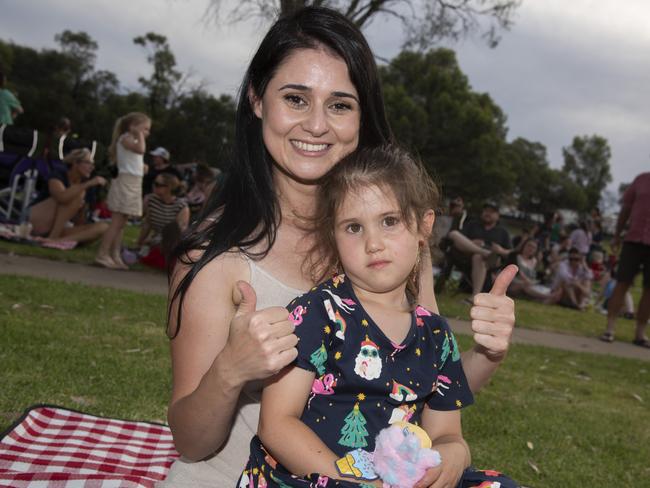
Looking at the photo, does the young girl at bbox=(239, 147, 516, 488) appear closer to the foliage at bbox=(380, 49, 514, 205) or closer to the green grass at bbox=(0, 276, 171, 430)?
the green grass at bbox=(0, 276, 171, 430)

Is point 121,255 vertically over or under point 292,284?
under

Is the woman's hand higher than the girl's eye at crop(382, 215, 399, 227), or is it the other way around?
the girl's eye at crop(382, 215, 399, 227)

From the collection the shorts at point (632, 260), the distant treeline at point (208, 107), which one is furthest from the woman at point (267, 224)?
the distant treeline at point (208, 107)

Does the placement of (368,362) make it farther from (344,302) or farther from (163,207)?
(163,207)

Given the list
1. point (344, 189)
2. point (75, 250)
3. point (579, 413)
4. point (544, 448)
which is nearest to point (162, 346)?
point (544, 448)

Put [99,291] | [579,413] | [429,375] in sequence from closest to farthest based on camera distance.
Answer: [429,375], [579,413], [99,291]

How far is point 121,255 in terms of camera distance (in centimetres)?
930

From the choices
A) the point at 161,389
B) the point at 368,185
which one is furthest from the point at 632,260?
the point at 368,185

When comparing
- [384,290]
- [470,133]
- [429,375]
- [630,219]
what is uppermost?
[470,133]

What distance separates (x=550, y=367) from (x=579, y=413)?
152cm

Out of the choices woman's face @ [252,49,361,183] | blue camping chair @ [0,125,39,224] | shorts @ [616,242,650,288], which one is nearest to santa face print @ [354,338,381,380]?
woman's face @ [252,49,361,183]

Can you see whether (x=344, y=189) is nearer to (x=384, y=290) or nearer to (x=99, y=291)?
(x=384, y=290)

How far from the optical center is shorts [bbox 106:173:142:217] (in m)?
8.39

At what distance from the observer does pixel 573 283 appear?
13500mm
